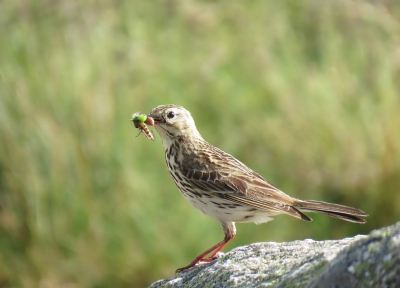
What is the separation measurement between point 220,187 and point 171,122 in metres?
0.77

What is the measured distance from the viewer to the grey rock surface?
3.00 m

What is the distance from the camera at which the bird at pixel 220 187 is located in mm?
5789

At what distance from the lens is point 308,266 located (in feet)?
11.6

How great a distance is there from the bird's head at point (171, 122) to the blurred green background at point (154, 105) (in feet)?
7.57

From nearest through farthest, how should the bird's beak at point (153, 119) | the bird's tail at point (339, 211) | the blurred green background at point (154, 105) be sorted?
the bird's tail at point (339, 211) → the bird's beak at point (153, 119) → the blurred green background at point (154, 105)

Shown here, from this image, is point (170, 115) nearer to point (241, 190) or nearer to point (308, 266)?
point (241, 190)

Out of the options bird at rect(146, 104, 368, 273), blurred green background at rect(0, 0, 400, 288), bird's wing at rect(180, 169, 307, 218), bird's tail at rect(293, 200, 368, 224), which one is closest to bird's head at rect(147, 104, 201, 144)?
bird at rect(146, 104, 368, 273)

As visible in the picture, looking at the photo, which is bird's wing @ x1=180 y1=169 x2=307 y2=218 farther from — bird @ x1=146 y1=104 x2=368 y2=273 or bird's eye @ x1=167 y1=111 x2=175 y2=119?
bird's eye @ x1=167 y1=111 x2=175 y2=119

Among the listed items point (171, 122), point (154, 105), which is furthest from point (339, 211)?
point (154, 105)

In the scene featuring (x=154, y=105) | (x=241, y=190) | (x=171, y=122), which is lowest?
(x=241, y=190)

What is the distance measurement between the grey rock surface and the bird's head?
5.88ft

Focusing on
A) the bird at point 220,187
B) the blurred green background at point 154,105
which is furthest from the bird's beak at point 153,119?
the blurred green background at point 154,105

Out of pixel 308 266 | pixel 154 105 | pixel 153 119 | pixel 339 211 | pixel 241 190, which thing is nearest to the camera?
pixel 308 266

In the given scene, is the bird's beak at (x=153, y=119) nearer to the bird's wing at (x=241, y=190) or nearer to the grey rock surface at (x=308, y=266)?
the bird's wing at (x=241, y=190)
